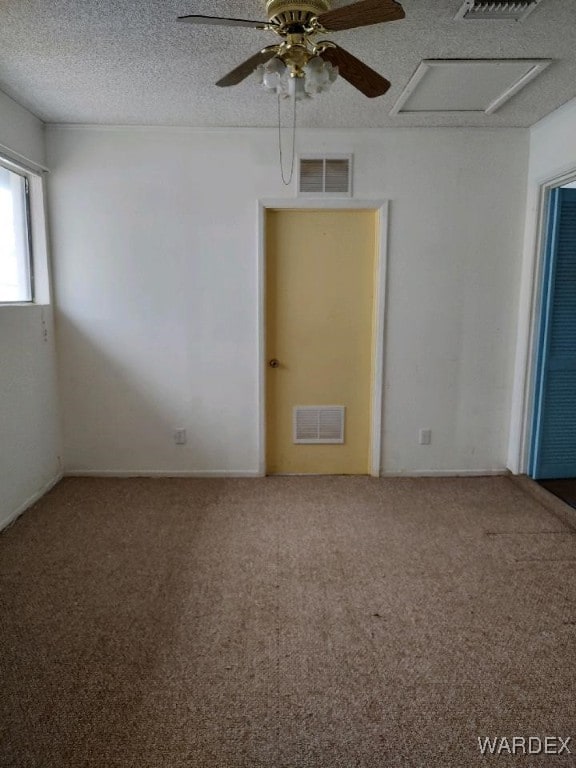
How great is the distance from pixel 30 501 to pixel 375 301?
9.05 ft

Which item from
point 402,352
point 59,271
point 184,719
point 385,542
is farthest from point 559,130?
point 184,719

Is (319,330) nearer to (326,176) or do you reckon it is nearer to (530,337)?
(326,176)

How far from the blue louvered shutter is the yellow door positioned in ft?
3.96

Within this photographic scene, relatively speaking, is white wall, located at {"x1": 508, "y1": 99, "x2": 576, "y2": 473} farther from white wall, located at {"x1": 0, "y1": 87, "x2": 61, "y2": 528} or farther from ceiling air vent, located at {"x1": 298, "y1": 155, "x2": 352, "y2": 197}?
white wall, located at {"x1": 0, "y1": 87, "x2": 61, "y2": 528}

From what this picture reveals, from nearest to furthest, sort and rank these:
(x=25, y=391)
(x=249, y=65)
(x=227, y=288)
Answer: (x=249, y=65)
(x=25, y=391)
(x=227, y=288)

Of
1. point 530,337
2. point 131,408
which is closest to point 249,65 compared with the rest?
point 131,408

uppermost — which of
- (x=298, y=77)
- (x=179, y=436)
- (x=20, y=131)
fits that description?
(x=20, y=131)

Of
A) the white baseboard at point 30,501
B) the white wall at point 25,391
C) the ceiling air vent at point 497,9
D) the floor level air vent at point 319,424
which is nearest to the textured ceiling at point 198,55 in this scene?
the ceiling air vent at point 497,9

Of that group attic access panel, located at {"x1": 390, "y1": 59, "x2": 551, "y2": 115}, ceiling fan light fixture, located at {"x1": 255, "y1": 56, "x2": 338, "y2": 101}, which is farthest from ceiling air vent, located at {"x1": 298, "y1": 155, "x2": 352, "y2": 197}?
ceiling fan light fixture, located at {"x1": 255, "y1": 56, "x2": 338, "y2": 101}

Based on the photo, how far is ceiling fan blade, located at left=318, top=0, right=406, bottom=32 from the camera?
1545mm

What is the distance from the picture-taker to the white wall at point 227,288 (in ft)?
11.4

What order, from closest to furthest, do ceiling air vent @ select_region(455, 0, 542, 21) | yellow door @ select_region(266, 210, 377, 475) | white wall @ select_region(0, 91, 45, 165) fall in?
1. ceiling air vent @ select_region(455, 0, 542, 21)
2. white wall @ select_region(0, 91, 45, 165)
3. yellow door @ select_region(266, 210, 377, 475)

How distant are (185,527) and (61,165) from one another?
2.65 m

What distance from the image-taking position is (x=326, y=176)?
3494mm
